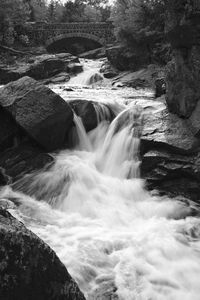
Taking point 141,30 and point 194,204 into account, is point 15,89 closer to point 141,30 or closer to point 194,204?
point 194,204

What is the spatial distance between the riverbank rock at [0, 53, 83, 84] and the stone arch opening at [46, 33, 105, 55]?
1238 cm

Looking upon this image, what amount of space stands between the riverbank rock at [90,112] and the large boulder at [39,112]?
88 cm

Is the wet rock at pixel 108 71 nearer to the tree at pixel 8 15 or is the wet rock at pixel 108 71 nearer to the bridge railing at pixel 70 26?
the tree at pixel 8 15

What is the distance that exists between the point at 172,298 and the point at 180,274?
0.65 metres

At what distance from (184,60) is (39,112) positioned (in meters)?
4.42

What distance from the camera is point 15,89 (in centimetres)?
1100

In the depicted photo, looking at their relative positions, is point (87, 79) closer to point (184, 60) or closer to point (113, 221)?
point (184, 60)

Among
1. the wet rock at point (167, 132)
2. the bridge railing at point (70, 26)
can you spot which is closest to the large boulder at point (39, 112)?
the wet rock at point (167, 132)

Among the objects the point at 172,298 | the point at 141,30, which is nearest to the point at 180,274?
the point at 172,298

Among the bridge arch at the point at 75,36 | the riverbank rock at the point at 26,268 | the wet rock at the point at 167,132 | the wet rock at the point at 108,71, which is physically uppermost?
the bridge arch at the point at 75,36

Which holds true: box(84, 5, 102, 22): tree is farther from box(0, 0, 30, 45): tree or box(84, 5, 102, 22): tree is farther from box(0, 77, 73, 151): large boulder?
box(0, 77, 73, 151): large boulder

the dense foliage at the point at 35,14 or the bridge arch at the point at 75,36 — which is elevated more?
the dense foliage at the point at 35,14

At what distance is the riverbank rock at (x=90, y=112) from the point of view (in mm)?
11805

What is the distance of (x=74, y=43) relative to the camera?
4109cm
